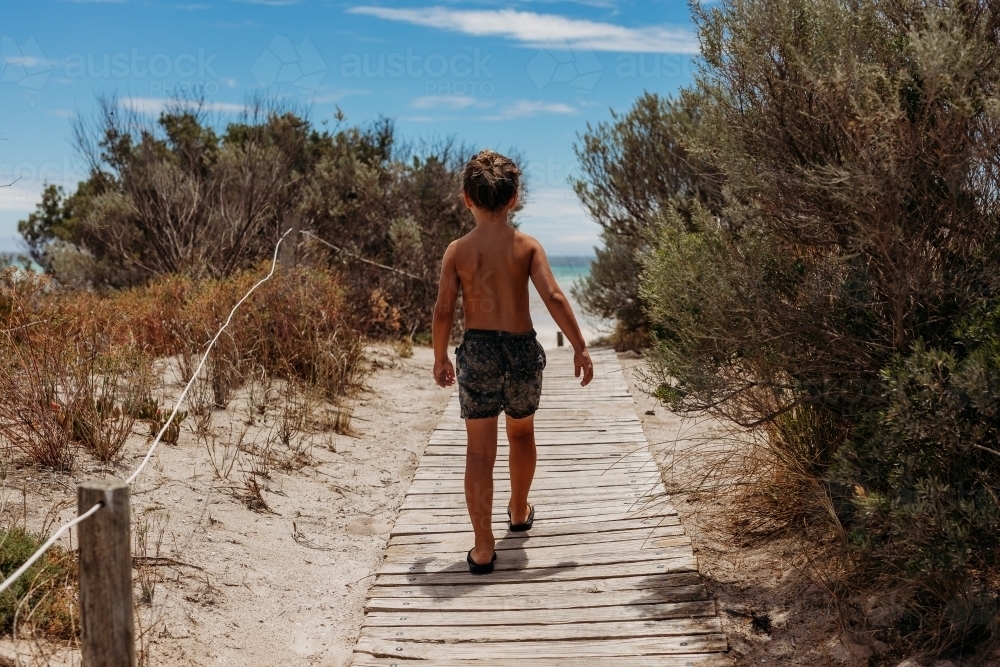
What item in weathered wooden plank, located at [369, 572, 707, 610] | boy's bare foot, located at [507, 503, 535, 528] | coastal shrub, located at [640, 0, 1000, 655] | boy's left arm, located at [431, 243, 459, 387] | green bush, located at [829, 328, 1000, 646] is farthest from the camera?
boy's bare foot, located at [507, 503, 535, 528]

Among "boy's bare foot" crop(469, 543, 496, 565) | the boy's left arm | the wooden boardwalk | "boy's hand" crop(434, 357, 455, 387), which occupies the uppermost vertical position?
the boy's left arm

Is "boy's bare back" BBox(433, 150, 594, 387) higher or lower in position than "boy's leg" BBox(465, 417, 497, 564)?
higher

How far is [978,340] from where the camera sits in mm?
3242

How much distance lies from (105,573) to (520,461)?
2550 mm

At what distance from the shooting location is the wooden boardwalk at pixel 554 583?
3.85m

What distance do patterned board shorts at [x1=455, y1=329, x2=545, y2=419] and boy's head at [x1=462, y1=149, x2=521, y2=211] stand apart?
66 cm

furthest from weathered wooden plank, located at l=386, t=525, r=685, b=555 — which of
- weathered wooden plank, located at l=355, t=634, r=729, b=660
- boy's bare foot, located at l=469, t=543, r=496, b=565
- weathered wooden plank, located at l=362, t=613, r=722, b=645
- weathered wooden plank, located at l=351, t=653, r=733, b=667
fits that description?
weathered wooden plank, located at l=351, t=653, r=733, b=667

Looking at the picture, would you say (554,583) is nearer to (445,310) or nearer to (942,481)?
(445,310)

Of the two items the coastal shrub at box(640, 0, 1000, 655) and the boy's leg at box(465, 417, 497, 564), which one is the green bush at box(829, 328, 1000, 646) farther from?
the boy's leg at box(465, 417, 497, 564)

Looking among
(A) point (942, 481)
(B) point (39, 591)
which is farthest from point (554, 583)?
(B) point (39, 591)

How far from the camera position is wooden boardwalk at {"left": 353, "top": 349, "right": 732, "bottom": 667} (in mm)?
3852

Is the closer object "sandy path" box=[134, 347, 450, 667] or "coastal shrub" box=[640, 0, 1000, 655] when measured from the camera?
"coastal shrub" box=[640, 0, 1000, 655]

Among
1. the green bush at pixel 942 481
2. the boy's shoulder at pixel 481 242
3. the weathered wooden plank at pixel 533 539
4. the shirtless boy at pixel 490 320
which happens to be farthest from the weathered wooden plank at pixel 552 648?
the boy's shoulder at pixel 481 242

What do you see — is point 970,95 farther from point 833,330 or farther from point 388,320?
point 388,320
